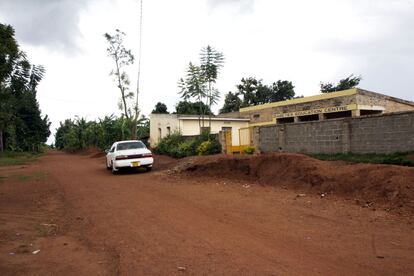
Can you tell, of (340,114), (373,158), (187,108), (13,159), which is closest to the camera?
(373,158)

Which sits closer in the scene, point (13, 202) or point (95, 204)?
point (95, 204)

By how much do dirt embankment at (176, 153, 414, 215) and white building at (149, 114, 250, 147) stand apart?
15459mm

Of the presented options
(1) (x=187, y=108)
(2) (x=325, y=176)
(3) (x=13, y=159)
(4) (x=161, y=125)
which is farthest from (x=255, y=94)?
(2) (x=325, y=176)

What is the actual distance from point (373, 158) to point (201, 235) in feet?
30.3

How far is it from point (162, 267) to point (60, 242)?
241 cm

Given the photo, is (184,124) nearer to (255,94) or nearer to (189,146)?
(189,146)

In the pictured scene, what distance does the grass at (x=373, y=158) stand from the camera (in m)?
12.0

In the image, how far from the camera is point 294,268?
475cm

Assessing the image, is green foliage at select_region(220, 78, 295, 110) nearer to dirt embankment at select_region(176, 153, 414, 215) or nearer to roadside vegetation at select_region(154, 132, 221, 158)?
roadside vegetation at select_region(154, 132, 221, 158)

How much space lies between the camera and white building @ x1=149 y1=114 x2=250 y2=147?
32.2 metres

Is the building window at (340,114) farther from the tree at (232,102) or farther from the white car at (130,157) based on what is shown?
the tree at (232,102)

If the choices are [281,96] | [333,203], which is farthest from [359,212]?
[281,96]

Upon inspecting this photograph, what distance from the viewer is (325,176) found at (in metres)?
10.9

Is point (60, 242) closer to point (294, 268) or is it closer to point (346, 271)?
point (294, 268)
